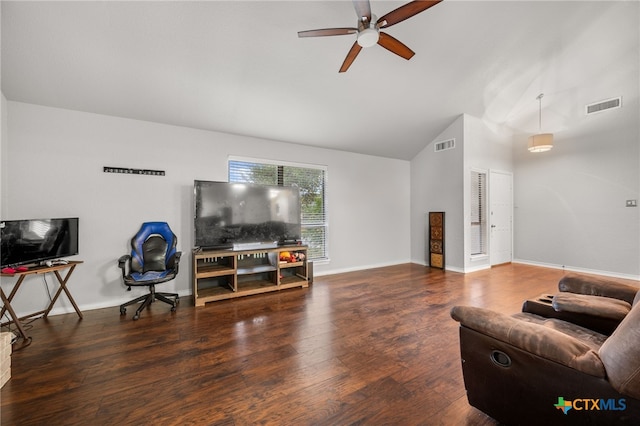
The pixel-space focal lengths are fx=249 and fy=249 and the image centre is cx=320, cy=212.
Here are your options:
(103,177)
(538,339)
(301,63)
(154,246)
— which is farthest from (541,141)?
(103,177)

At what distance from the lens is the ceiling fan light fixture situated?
6.99ft

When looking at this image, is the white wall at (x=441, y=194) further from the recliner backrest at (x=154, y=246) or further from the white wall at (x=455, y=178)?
the recliner backrest at (x=154, y=246)

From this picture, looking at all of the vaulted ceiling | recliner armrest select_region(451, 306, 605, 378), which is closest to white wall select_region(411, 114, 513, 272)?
the vaulted ceiling

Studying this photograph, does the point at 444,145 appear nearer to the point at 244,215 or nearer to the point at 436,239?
the point at 436,239

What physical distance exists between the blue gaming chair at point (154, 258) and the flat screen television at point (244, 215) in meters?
0.40

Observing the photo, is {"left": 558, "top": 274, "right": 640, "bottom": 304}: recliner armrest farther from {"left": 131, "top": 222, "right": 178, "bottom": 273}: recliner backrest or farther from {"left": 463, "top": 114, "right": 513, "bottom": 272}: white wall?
{"left": 131, "top": 222, "right": 178, "bottom": 273}: recliner backrest

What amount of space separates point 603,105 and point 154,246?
26.9ft

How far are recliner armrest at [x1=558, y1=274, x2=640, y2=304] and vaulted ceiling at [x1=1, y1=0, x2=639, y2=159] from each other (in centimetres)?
300

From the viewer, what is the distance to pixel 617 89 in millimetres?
4488

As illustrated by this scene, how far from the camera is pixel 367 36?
218 cm

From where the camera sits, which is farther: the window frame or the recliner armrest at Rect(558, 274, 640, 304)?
the window frame

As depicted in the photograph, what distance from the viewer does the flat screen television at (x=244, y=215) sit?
3682 millimetres

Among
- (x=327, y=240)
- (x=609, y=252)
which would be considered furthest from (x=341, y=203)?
(x=609, y=252)

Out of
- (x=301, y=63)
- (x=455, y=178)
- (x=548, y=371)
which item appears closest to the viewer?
(x=548, y=371)
